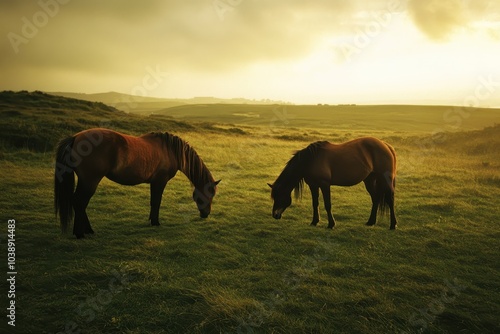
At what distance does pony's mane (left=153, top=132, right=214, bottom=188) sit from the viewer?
28.4 feet

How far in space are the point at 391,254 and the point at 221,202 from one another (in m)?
6.02

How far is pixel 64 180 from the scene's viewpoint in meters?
6.86

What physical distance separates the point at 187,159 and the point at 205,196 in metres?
1.23

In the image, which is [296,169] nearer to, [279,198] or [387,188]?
[279,198]

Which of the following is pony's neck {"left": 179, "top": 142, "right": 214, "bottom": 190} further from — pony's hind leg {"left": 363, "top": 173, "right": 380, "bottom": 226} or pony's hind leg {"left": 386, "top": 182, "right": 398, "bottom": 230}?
pony's hind leg {"left": 386, "top": 182, "right": 398, "bottom": 230}

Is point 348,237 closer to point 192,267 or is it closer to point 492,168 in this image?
point 192,267

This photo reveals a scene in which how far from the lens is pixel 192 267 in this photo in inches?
241

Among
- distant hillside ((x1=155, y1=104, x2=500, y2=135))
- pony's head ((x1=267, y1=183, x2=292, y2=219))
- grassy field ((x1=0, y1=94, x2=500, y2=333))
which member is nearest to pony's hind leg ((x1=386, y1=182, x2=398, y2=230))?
grassy field ((x1=0, y1=94, x2=500, y2=333))

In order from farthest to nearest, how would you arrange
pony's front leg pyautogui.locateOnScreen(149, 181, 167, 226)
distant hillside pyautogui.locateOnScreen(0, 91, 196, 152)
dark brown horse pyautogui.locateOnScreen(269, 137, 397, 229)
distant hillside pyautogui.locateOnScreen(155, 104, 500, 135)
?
distant hillside pyautogui.locateOnScreen(155, 104, 500, 135), distant hillside pyautogui.locateOnScreen(0, 91, 196, 152), dark brown horse pyautogui.locateOnScreen(269, 137, 397, 229), pony's front leg pyautogui.locateOnScreen(149, 181, 167, 226)

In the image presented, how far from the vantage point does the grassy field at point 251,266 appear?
4.52 m

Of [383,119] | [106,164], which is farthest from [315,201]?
[383,119]

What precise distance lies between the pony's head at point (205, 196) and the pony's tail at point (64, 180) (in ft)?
11.0

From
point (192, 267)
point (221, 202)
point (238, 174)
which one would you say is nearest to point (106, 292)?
point (192, 267)

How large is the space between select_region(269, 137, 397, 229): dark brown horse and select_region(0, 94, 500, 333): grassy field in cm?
79
